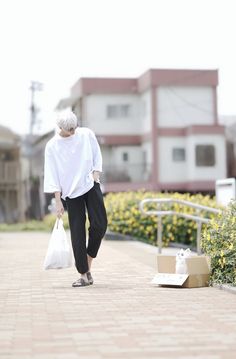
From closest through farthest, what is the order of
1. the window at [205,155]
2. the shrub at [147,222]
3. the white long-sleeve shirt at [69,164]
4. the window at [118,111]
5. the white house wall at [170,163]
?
the white long-sleeve shirt at [69,164] < the shrub at [147,222] < the white house wall at [170,163] < the window at [205,155] < the window at [118,111]

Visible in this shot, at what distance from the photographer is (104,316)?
640 centimetres

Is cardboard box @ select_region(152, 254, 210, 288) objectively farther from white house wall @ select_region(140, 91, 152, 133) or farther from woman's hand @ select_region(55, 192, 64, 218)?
white house wall @ select_region(140, 91, 152, 133)

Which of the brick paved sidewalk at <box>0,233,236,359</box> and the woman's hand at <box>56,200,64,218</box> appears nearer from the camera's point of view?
the brick paved sidewalk at <box>0,233,236,359</box>

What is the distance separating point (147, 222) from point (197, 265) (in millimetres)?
9119

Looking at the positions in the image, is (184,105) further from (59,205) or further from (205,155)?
(59,205)

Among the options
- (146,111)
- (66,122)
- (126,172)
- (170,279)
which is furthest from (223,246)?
(146,111)

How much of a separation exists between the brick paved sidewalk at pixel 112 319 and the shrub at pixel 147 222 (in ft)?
22.2

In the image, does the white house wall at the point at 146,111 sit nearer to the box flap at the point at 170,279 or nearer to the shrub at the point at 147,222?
the shrub at the point at 147,222

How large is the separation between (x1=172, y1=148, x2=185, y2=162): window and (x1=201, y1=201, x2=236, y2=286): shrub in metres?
34.7

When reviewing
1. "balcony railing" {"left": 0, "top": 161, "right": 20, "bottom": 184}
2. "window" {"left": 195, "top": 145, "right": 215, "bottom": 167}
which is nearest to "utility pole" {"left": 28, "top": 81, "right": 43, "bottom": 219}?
"balcony railing" {"left": 0, "top": 161, "right": 20, "bottom": 184}

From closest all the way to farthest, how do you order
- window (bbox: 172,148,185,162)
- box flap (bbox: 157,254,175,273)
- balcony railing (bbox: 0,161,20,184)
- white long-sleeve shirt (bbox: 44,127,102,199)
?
white long-sleeve shirt (bbox: 44,127,102,199) → box flap (bbox: 157,254,175,273) → window (bbox: 172,148,185,162) → balcony railing (bbox: 0,161,20,184)

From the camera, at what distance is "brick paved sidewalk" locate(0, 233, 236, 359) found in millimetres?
5039

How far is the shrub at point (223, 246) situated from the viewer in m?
8.31

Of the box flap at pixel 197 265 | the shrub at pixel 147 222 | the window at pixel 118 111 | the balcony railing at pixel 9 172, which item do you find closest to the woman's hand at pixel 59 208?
the box flap at pixel 197 265
